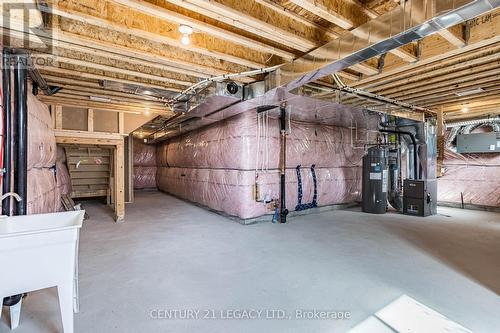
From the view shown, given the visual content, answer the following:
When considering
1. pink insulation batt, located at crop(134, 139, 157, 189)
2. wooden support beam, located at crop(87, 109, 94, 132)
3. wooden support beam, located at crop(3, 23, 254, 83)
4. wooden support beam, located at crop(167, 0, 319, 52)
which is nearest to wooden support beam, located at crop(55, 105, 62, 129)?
wooden support beam, located at crop(87, 109, 94, 132)

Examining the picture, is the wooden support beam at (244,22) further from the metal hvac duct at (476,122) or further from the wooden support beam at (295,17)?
the metal hvac duct at (476,122)

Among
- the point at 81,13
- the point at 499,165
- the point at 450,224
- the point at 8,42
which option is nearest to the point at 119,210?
the point at 8,42

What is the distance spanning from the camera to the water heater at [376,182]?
5641 mm

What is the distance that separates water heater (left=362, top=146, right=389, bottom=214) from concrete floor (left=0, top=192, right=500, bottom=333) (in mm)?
1219

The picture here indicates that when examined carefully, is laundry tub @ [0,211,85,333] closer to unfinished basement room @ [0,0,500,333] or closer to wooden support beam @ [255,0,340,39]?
unfinished basement room @ [0,0,500,333]

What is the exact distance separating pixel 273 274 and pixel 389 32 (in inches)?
93.3

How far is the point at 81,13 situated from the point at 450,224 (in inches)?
242

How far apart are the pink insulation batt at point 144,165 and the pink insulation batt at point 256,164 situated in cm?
338

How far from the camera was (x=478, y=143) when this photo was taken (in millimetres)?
5797

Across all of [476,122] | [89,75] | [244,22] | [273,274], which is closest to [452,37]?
Answer: [244,22]

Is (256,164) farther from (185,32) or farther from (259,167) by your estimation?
Answer: (185,32)

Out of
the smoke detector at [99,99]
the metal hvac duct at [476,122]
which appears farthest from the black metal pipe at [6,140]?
the metal hvac duct at [476,122]

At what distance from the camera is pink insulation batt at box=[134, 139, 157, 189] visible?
32.9 ft

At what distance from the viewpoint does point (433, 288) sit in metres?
2.22
